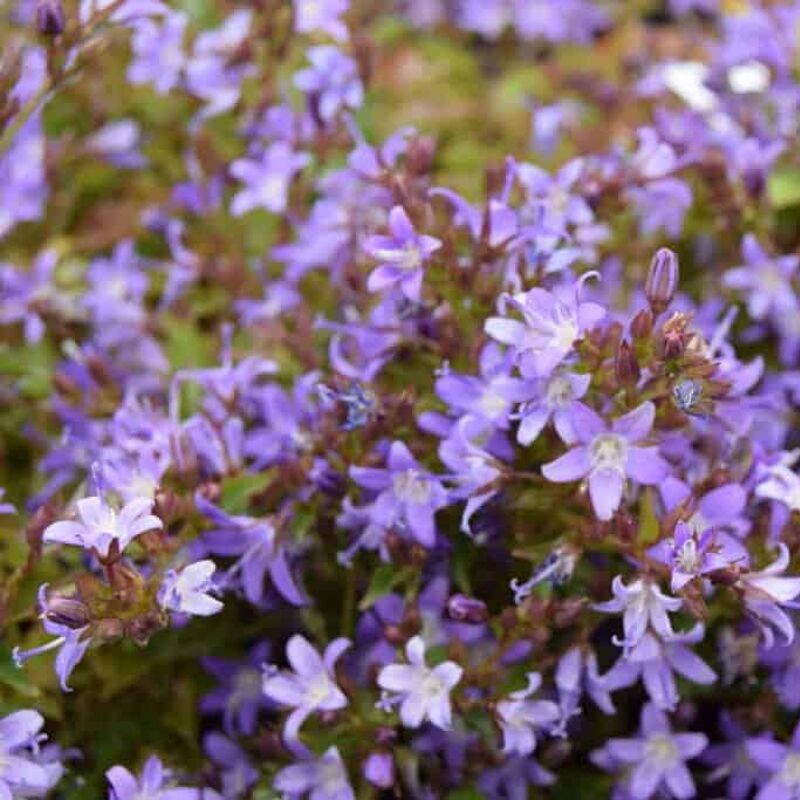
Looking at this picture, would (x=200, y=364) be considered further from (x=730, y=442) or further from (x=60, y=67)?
(x=730, y=442)

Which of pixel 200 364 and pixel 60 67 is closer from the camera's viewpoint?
pixel 60 67

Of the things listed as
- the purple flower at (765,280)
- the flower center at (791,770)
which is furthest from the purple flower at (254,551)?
the purple flower at (765,280)

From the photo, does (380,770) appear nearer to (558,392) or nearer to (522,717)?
(522,717)

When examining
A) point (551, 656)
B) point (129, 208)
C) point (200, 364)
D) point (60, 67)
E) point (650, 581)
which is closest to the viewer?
point (650, 581)

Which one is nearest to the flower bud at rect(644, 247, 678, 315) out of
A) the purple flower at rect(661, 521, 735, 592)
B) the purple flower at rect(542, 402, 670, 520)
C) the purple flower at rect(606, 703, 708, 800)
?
the purple flower at rect(542, 402, 670, 520)

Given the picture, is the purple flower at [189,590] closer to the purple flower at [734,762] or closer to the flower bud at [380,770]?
the flower bud at [380,770]

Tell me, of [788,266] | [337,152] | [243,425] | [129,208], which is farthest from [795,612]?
[129,208]

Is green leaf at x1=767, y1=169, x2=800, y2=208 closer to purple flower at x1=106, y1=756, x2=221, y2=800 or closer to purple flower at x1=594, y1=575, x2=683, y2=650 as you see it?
purple flower at x1=594, y1=575, x2=683, y2=650
